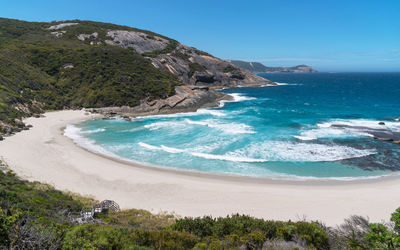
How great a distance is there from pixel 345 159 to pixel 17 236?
27.8m

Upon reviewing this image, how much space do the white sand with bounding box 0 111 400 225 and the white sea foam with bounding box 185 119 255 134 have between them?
1578cm

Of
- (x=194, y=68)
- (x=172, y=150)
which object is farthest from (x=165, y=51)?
(x=172, y=150)

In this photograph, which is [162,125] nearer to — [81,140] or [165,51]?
[81,140]

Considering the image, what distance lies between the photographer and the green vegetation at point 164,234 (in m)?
6.82

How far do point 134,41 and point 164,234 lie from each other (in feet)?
339

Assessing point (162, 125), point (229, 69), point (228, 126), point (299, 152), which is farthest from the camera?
point (229, 69)

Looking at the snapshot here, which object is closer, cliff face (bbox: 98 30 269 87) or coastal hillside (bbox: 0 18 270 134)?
coastal hillside (bbox: 0 18 270 134)

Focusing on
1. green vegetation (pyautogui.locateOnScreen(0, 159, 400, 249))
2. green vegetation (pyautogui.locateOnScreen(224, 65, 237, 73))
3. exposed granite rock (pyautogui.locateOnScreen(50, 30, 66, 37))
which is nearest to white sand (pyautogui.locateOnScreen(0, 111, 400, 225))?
green vegetation (pyautogui.locateOnScreen(0, 159, 400, 249))

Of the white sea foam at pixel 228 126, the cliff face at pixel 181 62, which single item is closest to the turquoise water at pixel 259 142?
the white sea foam at pixel 228 126

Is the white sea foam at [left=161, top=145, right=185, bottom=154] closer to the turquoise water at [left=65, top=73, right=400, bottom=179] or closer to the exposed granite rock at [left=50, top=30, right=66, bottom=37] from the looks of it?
the turquoise water at [left=65, top=73, right=400, bottom=179]

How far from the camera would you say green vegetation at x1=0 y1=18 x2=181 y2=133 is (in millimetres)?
45812

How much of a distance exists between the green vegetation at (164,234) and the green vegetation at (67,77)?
104 feet

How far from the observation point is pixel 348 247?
911 cm

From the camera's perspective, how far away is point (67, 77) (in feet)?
197
